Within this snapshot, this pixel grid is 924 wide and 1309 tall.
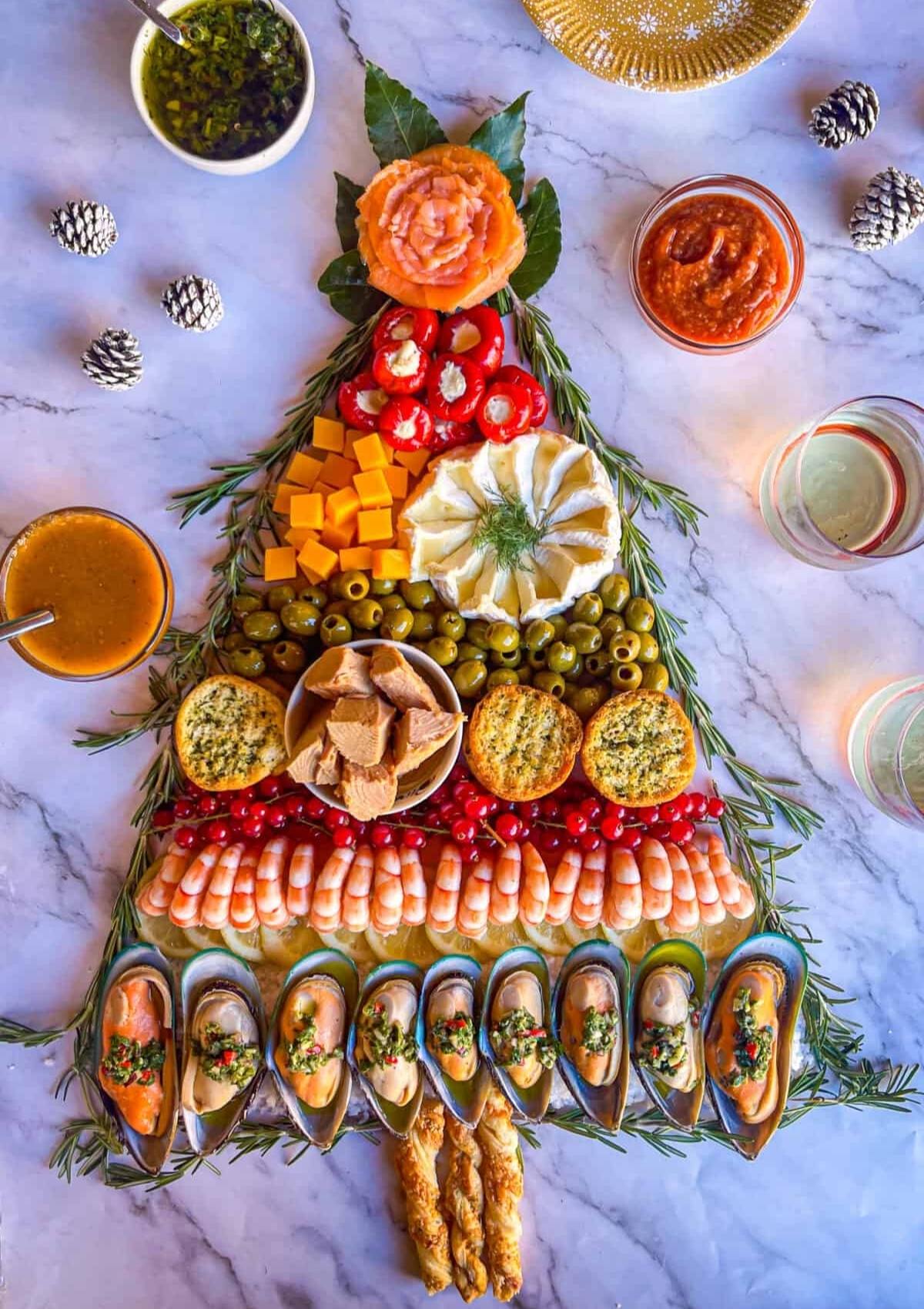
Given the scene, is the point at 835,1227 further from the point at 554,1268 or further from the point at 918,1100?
the point at 554,1268

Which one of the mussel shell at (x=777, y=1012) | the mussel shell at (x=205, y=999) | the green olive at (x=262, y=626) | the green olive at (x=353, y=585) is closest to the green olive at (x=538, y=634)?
the green olive at (x=353, y=585)

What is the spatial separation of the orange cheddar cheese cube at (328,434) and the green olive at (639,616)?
2.68ft

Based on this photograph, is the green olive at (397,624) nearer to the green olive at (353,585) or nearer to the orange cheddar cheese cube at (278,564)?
the green olive at (353,585)

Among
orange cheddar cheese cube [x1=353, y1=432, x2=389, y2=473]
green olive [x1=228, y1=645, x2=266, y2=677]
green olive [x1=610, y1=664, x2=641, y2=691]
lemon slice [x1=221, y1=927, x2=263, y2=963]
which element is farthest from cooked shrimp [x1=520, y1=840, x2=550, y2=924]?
orange cheddar cheese cube [x1=353, y1=432, x2=389, y2=473]

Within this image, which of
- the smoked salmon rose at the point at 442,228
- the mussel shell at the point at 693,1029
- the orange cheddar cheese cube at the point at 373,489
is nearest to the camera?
the smoked salmon rose at the point at 442,228

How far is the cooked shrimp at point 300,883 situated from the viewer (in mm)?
2105

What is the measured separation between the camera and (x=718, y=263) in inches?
79.7

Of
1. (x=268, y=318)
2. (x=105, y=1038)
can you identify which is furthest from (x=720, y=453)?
(x=105, y=1038)

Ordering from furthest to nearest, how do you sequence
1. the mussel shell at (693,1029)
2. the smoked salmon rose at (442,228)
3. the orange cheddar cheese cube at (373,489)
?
the mussel shell at (693,1029), the orange cheddar cheese cube at (373,489), the smoked salmon rose at (442,228)

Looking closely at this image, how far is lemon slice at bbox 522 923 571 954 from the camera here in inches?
86.4

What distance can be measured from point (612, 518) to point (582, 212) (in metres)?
0.83

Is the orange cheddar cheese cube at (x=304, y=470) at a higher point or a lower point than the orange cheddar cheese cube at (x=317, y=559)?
higher

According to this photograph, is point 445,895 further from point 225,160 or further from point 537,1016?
point 225,160

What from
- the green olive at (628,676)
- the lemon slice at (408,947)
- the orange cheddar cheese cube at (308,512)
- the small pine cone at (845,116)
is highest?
the small pine cone at (845,116)
